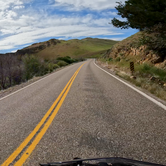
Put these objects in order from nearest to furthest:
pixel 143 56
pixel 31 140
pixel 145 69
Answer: pixel 31 140 → pixel 145 69 → pixel 143 56

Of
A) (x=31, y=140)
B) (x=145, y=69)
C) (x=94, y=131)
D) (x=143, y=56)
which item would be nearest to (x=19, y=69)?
(x=143, y=56)

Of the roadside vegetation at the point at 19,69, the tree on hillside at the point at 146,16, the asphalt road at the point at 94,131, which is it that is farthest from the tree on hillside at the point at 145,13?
the roadside vegetation at the point at 19,69

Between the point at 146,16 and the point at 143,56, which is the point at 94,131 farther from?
the point at 143,56

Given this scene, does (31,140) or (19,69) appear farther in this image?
(19,69)

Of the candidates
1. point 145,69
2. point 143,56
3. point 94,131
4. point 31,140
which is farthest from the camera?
point 143,56

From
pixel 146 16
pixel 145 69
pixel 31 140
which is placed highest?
pixel 146 16

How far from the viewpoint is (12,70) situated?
4156 centimetres

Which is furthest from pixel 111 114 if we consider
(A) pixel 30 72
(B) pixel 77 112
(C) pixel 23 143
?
(A) pixel 30 72

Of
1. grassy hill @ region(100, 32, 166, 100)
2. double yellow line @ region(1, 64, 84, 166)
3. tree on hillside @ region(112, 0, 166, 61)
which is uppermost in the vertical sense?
tree on hillside @ region(112, 0, 166, 61)

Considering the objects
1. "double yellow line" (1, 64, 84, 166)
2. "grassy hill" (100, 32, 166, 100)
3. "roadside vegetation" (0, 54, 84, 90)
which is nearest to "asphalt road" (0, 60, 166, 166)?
"double yellow line" (1, 64, 84, 166)

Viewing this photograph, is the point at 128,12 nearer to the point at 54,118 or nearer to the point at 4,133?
the point at 54,118

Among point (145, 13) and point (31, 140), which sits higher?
point (145, 13)

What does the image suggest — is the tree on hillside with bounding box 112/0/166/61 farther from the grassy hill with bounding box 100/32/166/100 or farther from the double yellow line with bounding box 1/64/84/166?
the double yellow line with bounding box 1/64/84/166

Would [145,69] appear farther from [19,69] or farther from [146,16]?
[19,69]
